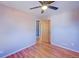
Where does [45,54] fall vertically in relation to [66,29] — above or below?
below

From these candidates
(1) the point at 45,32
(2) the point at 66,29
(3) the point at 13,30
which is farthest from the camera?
(1) the point at 45,32

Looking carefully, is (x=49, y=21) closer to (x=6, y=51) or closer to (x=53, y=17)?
(x=53, y=17)

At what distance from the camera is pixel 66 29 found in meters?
4.41

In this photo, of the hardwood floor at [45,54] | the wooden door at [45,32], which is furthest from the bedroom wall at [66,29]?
the hardwood floor at [45,54]

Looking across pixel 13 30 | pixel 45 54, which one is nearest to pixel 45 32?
pixel 45 54

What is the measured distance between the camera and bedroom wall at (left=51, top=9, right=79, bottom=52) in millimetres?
4020

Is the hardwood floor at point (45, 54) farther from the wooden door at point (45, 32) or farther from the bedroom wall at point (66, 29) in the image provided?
the wooden door at point (45, 32)

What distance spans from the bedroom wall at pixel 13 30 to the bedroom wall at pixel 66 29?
1209 millimetres

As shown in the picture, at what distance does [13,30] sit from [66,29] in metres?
2.22

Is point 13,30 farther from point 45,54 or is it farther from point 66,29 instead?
point 66,29

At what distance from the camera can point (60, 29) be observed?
4.73 metres

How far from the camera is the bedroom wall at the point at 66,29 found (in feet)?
13.2

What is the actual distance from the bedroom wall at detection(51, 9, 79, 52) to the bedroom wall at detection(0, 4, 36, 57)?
1209mm

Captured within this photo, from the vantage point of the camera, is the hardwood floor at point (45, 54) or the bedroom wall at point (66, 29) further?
the bedroom wall at point (66, 29)
